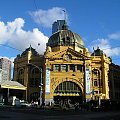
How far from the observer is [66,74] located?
7306 centimetres

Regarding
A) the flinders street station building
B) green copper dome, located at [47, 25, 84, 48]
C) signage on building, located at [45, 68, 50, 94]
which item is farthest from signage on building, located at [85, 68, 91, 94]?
green copper dome, located at [47, 25, 84, 48]

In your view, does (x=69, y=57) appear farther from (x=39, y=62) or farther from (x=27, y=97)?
(x=27, y=97)

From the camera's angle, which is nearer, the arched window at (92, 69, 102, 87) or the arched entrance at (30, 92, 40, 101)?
the arched window at (92, 69, 102, 87)

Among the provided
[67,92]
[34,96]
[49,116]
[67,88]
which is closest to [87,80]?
[67,88]

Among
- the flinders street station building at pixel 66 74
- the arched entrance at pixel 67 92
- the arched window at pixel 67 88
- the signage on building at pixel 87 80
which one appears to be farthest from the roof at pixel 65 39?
the arched entrance at pixel 67 92

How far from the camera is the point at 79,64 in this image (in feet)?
244

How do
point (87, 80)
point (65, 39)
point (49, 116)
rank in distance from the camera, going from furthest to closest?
point (65, 39) → point (87, 80) → point (49, 116)

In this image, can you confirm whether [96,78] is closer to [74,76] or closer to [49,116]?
[74,76]

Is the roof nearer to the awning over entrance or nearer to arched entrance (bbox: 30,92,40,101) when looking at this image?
arched entrance (bbox: 30,92,40,101)

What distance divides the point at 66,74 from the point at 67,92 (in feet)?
16.1

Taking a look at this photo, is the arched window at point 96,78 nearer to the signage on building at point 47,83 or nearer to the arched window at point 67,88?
the arched window at point 67,88

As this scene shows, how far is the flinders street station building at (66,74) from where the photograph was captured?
237ft

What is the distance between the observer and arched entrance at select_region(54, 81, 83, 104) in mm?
71938

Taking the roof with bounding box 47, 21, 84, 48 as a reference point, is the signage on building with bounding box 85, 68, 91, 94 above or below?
below
